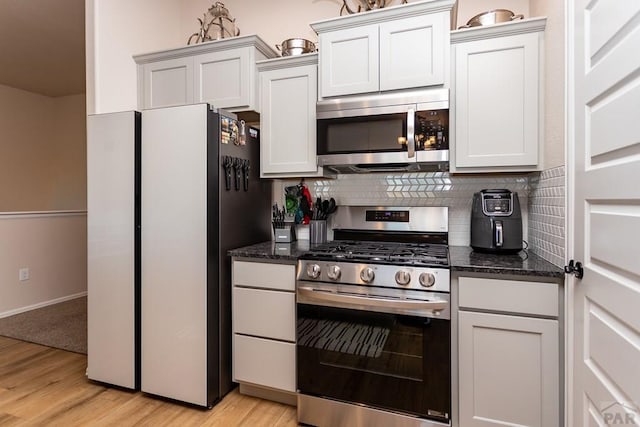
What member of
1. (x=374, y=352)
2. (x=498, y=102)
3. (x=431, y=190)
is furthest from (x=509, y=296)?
(x=498, y=102)

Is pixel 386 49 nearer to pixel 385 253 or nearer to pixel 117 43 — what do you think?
pixel 385 253

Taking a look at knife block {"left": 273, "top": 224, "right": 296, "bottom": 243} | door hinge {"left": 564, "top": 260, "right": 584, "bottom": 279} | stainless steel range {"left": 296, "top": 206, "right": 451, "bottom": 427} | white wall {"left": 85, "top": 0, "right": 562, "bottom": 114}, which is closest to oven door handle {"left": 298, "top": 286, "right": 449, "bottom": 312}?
stainless steel range {"left": 296, "top": 206, "right": 451, "bottom": 427}

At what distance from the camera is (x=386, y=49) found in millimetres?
2023

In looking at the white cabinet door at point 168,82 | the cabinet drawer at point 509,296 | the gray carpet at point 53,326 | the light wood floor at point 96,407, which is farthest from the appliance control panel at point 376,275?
the gray carpet at point 53,326

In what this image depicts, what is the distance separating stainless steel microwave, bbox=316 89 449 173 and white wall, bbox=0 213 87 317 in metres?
3.54

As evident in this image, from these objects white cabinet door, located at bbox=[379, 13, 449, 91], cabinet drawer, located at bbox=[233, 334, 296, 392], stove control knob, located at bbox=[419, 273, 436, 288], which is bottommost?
cabinet drawer, located at bbox=[233, 334, 296, 392]

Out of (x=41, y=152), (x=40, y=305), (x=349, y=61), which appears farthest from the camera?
(x=41, y=152)

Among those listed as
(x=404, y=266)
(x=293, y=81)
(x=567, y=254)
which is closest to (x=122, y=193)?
(x=293, y=81)

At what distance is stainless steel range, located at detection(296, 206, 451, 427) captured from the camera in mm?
1641

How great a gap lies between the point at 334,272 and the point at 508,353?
0.86 m

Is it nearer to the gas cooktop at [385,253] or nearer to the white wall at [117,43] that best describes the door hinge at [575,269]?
the gas cooktop at [385,253]

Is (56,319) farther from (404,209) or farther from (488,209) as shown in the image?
(488,209)

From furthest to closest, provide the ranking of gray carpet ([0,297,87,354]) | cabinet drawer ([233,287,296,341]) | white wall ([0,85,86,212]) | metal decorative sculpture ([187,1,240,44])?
white wall ([0,85,86,212]) < gray carpet ([0,297,87,354]) < metal decorative sculpture ([187,1,240,44]) < cabinet drawer ([233,287,296,341])

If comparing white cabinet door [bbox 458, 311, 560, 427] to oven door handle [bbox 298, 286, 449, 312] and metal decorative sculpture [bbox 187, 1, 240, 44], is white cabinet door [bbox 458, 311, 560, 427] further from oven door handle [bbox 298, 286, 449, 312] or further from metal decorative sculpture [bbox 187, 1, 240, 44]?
metal decorative sculpture [bbox 187, 1, 240, 44]
